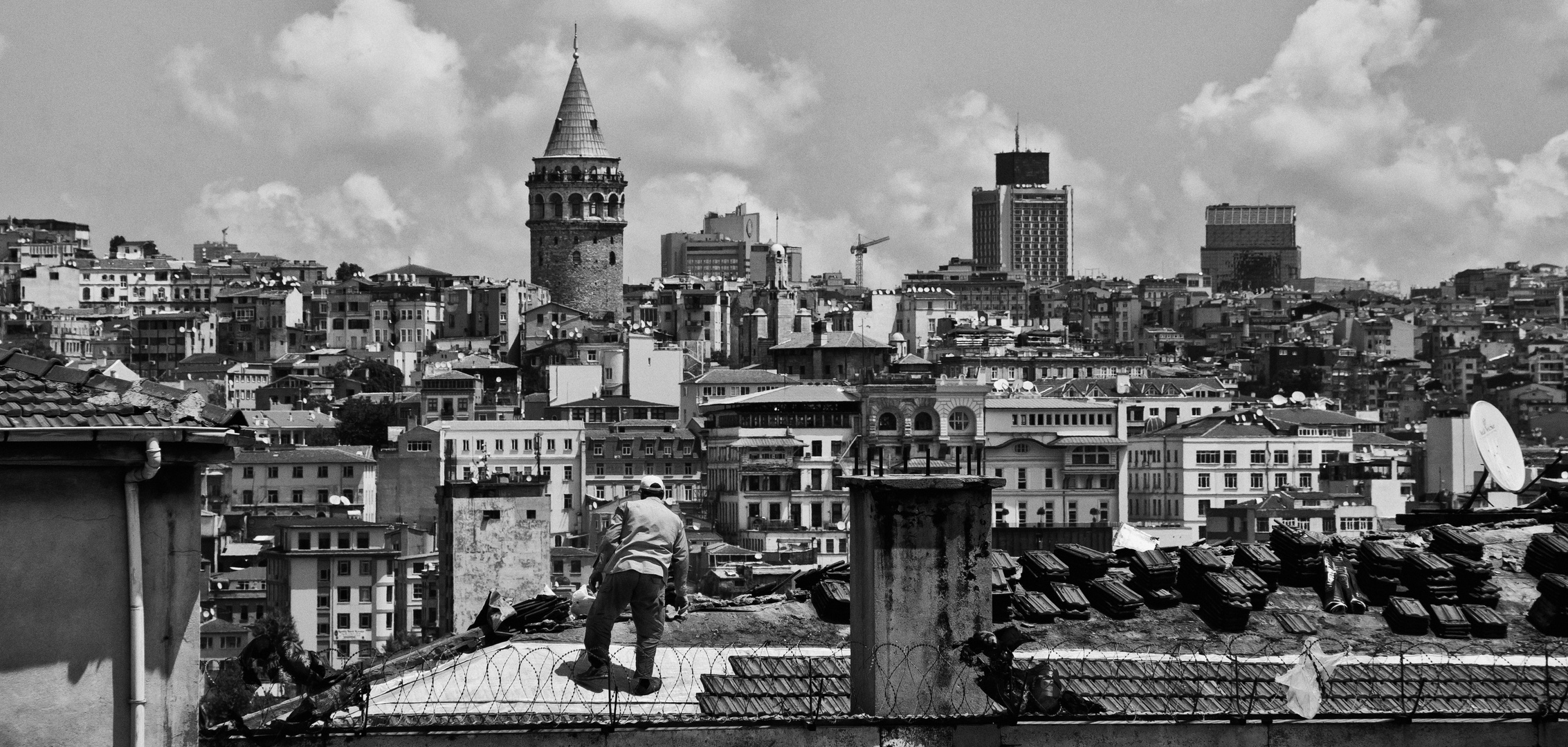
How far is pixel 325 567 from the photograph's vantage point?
269 ft

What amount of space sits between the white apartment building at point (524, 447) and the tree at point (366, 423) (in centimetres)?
1618

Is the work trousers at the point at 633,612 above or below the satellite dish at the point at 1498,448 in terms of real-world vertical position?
below

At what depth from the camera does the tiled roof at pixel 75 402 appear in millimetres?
11266

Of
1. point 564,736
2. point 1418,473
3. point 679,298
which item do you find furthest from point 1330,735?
point 679,298

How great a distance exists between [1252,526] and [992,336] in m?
76.6

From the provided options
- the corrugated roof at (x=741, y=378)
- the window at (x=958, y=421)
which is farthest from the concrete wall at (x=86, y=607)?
the corrugated roof at (x=741, y=378)

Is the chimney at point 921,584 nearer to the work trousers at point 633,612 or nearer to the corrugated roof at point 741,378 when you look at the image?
the work trousers at point 633,612

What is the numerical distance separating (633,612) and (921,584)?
1.91 metres

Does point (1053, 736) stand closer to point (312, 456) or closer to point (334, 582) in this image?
point (334, 582)

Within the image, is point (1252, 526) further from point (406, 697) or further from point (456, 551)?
point (406, 697)

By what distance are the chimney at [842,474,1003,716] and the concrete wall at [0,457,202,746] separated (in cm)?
419

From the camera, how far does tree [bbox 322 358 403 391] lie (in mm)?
151750

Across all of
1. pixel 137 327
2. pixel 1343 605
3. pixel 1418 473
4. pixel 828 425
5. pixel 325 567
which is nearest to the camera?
pixel 1343 605

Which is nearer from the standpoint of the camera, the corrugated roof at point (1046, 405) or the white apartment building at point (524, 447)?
the corrugated roof at point (1046, 405)
